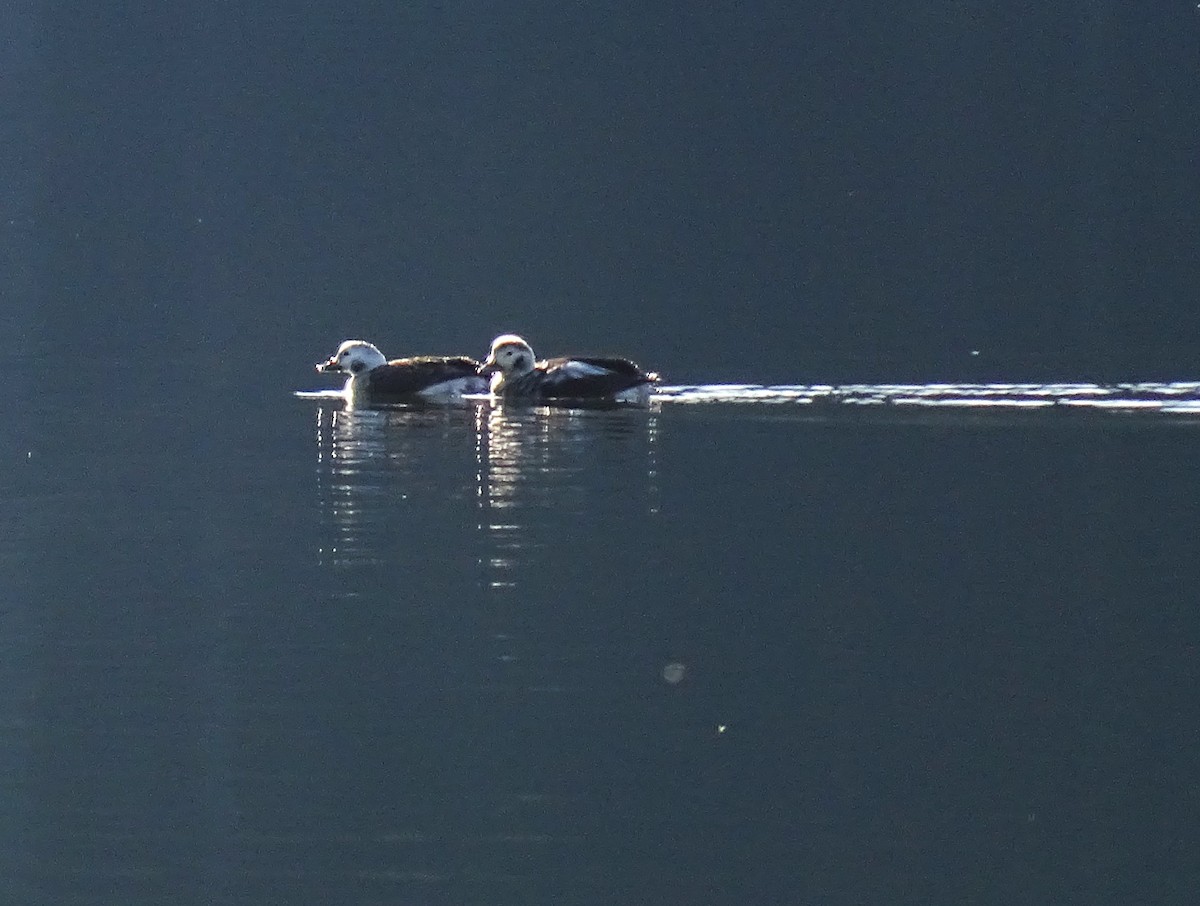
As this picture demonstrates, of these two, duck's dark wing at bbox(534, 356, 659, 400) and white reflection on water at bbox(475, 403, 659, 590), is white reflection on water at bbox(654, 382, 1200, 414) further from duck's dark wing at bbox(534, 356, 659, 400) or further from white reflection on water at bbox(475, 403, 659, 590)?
white reflection on water at bbox(475, 403, 659, 590)

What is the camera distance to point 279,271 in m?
60.0

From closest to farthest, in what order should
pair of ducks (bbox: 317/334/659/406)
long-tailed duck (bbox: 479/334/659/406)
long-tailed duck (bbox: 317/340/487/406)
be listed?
long-tailed duck (bbox: 479/334/659/406) < pair of ducks (bbox: 317/334/659/406) < long-tailed duck (bbox: 317/340/487/406)

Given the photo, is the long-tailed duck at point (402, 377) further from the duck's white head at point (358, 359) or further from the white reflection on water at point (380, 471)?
the white reflection on water at point (380, 471)

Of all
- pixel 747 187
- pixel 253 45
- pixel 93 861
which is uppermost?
pixel 253 45

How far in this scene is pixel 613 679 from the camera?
11039 millimetres

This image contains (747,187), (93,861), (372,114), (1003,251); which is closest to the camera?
(93,861)

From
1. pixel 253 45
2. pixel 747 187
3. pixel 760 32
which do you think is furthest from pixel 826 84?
pixel 253 45

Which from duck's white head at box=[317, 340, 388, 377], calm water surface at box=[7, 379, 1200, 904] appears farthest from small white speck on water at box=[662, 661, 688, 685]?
duck's white head at box=[317, 340, 388, 377]

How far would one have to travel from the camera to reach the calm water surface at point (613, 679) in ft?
28.5

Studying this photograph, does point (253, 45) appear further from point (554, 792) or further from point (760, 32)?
point (554, 792)

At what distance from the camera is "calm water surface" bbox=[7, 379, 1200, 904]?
8688mm

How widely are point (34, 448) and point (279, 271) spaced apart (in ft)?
130

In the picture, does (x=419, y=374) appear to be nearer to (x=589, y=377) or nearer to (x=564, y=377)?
(x=564, y=377)

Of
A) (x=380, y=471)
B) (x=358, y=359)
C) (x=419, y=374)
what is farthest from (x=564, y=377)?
(x=380, y=471)
